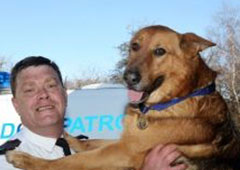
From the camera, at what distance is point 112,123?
791cm

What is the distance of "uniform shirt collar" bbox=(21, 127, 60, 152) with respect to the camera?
4.74 metres

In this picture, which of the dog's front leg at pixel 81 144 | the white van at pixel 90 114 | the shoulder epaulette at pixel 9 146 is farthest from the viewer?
the white van at pixel 90 114

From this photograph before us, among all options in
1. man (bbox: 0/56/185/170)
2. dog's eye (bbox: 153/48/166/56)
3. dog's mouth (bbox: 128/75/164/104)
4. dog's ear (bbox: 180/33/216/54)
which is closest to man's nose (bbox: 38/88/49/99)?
man (bbox: 0/56/185/170)

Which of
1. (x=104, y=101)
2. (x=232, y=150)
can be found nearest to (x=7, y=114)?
(x=104, y=101)

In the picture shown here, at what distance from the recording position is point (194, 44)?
4508mm

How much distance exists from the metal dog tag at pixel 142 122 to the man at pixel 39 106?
0.75 metres

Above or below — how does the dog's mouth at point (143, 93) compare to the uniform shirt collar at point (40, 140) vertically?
above

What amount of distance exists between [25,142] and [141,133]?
3.72 feet

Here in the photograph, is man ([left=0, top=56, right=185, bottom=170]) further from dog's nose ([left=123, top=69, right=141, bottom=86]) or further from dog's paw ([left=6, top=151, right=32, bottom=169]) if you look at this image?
dog's nose ([left=123, top=69, right=141, bottom=86])

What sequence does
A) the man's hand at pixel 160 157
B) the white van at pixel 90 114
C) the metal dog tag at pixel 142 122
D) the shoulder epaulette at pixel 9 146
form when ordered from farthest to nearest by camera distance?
the white van at pixel 90 114, the shoulder epaulette at pixel 9 146, the metal dog tag at pixel 142 122, the man's hand at pixel 160 157

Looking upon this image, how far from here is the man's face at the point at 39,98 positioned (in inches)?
186

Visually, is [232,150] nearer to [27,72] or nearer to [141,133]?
[141,133]

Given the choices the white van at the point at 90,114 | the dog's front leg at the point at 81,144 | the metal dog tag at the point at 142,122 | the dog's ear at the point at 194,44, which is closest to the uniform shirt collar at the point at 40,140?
the dog's front leg at the point at 81,144

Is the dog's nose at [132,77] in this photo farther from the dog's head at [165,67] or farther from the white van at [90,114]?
the white van at [90,114]
